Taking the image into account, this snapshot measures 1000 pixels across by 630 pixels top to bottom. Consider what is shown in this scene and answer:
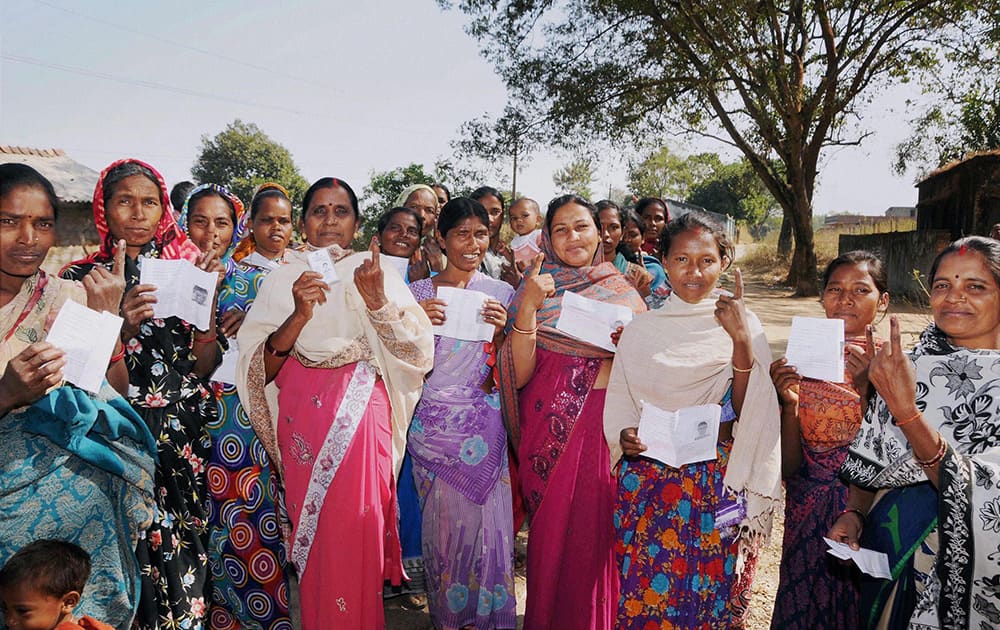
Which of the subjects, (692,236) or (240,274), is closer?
(692,236)

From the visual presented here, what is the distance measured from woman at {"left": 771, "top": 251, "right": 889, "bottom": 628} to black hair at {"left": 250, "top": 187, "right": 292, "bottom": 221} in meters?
2.96

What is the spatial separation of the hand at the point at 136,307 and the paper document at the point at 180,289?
36 millimetres

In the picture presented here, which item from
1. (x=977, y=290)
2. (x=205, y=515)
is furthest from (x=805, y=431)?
(x=205, y=515)

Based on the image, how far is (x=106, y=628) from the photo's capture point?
2283 millimetres

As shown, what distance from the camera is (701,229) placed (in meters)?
2.91

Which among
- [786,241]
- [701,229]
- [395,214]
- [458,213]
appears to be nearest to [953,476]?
[701,229]

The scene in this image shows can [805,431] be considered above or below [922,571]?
above

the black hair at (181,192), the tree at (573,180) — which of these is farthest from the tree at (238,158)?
the black hair at (181,192)

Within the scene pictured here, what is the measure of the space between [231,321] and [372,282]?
0.99 metres

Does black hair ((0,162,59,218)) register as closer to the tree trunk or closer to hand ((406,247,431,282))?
hand ((406,247,431,282))

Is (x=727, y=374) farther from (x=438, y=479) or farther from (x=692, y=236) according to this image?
(x=438, y=479)

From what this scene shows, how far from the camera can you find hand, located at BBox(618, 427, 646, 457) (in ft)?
9.31

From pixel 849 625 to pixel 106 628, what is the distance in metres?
2.99

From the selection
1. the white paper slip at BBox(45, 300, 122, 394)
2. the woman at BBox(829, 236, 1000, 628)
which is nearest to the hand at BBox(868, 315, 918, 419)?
the woman at BBox(829, 236, 1000, 628)
